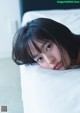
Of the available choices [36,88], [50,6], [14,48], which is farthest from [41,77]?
[50,6]

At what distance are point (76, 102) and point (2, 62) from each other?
5.14 feet

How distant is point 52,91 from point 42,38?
0.24 m

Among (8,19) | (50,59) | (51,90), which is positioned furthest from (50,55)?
(8,19)

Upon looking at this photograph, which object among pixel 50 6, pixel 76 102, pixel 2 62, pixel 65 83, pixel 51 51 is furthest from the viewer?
pixel 2 62

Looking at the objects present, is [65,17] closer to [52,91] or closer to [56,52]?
[56,52]

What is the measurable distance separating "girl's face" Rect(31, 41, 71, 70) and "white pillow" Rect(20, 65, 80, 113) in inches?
1.1

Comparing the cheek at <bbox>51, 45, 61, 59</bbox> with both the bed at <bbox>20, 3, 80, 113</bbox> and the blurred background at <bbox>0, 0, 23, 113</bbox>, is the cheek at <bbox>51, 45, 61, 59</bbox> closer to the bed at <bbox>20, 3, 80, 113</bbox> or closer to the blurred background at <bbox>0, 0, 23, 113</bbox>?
the bed at <bbox>20, 3, 80, 113</bbox>

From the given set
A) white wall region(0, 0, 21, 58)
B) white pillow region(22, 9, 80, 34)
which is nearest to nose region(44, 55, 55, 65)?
white pillow region(22, 9, 80, 34)

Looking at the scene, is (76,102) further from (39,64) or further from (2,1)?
(2,1)

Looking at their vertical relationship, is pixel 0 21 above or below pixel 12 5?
below

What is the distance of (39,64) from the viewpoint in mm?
1037

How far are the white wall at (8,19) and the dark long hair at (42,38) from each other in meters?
1.13

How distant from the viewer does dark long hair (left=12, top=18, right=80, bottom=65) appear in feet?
3.15

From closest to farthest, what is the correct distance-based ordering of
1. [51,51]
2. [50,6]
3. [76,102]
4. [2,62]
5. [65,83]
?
[76,102] → [65,83] → [51,51] → [50,6] → [2,62]
